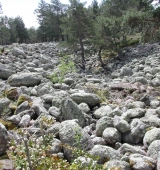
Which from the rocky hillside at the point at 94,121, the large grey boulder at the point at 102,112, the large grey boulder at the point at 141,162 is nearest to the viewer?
the large grey boulder at the point at 141,162

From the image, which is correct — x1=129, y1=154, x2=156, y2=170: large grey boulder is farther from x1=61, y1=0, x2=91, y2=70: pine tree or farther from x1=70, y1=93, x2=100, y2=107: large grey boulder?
x1=61, y1=0, x2=91, y2=70: pine tree

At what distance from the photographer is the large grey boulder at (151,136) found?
15.0ft

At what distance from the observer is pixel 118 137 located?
4965 mm

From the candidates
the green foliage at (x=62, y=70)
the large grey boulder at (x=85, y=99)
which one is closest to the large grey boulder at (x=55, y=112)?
the large grey boulder at (x=85, y=99)

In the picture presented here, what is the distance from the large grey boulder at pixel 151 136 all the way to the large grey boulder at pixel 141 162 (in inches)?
29.3

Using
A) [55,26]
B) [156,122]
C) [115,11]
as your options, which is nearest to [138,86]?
[156,122]

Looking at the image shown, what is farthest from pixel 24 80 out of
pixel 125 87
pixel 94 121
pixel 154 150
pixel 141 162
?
pixel 141 162

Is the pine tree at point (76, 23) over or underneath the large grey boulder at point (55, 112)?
over

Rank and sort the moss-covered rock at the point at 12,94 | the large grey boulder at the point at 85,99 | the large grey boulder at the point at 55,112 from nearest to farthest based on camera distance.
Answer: the large grey boulder at the point at 55,112, the large grey boulder at the point at 85,99, the moss-covered rock at the point at 12,94

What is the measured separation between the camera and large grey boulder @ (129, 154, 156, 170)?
12.0 ft

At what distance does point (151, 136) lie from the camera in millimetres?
4629

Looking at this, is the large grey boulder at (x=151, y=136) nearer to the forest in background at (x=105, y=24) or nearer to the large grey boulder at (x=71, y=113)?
the large grey boulder at (x=71, y=113)

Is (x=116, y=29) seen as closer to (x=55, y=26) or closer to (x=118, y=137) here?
(x=118, y=137)

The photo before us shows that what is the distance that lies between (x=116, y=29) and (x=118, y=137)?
16404 mm
